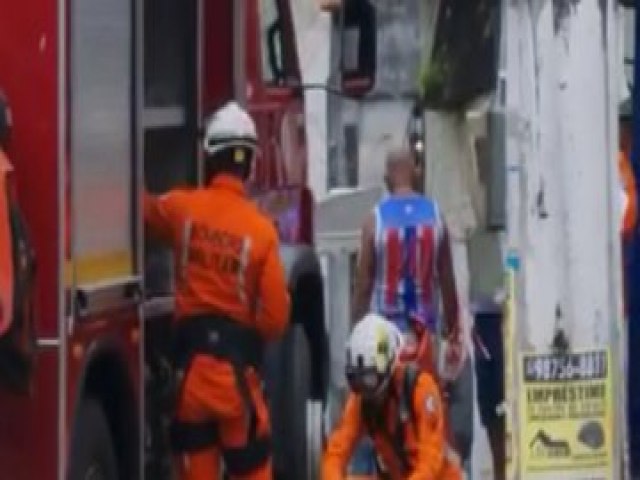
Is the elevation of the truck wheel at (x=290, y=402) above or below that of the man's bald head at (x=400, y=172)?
below

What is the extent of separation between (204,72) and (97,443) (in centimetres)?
255

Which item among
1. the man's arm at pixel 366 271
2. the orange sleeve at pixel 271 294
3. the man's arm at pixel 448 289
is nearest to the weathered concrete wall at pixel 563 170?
the orange sleeve at pixel 271 294

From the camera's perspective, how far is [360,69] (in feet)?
40.5

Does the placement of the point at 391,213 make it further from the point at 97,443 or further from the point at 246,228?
the point at 97,443

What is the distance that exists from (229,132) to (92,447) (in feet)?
5.92

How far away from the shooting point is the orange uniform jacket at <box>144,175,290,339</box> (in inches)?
395

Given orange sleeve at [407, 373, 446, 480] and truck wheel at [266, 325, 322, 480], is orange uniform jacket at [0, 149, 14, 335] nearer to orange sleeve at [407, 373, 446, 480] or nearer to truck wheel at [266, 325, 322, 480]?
orange sleeve at [407, 373, 446, 480]

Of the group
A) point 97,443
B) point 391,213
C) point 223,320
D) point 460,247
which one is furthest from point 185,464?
point 460,247

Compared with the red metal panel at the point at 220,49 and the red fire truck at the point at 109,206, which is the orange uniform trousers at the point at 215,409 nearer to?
the red fire truck at the point at 109,206

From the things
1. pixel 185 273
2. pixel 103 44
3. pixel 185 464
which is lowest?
pixel 185 464

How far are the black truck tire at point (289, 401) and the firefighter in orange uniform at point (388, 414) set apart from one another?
1.71 m

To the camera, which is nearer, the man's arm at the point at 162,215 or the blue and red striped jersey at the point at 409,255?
the man's arm at the point at 162,215

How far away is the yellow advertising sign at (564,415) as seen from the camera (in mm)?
10930

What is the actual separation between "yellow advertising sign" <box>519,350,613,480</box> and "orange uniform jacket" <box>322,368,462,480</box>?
1012 millimetres
